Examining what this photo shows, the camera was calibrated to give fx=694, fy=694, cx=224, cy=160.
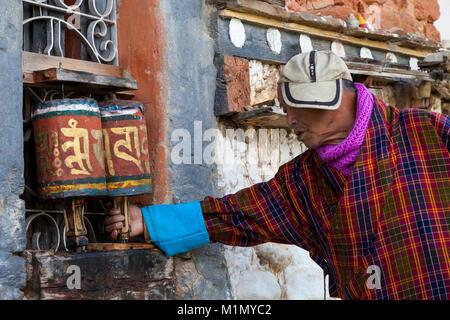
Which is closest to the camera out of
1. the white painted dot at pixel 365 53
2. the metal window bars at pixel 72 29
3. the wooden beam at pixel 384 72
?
the metal window bars at pixel 72 29

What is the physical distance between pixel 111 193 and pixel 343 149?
0.95m

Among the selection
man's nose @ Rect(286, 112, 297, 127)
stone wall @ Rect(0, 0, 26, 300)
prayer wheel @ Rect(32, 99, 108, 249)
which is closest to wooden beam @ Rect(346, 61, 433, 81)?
man's nose @ Rect(286, 112, 297, 127)

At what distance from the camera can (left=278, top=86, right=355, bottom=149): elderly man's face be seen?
2.62m

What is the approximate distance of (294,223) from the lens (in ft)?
9.52

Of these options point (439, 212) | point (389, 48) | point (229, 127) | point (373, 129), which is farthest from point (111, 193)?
point (389, 48)

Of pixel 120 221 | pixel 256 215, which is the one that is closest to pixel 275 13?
pixel 256 215

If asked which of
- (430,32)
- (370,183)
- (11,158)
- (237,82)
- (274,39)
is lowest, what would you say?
(370,183)

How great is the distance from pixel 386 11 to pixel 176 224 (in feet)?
9.48

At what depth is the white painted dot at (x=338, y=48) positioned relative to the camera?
409 cm

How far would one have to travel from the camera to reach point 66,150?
2650 mm

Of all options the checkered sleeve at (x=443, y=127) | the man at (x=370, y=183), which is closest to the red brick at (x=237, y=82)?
the man at (x=370, y=183)

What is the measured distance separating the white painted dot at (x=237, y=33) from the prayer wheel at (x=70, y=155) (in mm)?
1002

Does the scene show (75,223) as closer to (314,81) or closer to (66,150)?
(66,150)
